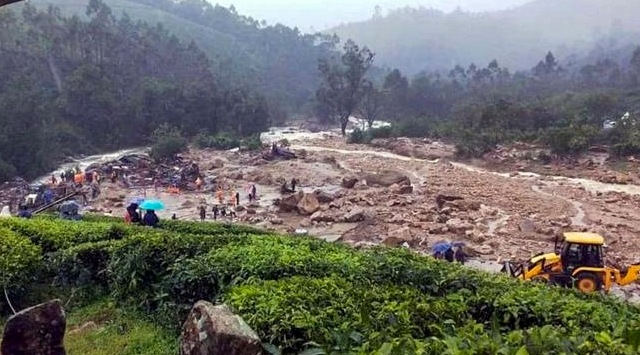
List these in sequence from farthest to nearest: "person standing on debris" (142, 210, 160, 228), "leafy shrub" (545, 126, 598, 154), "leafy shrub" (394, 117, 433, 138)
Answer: "leafy shrub" (394, 117, 433, 138) < "leafy shrub" (545, 126, 598, 154) < "person standing on debris" (142, 210, 160, 228)

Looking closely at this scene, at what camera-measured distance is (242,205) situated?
998 inches

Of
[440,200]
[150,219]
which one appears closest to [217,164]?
[440,200]

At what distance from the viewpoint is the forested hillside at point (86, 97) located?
3606cm

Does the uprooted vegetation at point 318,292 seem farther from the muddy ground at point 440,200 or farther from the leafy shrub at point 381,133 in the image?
the leafy shrub at point 381,133

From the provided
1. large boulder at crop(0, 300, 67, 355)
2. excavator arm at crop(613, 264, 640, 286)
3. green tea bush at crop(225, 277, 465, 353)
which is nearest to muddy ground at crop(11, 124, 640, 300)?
excavator arm at crop(613, 264, 640, 286)

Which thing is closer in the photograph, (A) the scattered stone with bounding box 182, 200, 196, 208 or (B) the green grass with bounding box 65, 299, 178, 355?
(B) the green grass with bounding box 65, 299, 178, 355

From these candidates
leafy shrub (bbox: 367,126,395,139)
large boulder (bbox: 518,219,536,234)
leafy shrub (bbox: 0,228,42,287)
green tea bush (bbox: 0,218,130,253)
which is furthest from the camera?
leafy shrub (bbox: 367,126,395,139)

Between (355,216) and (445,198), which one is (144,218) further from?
(445,198)

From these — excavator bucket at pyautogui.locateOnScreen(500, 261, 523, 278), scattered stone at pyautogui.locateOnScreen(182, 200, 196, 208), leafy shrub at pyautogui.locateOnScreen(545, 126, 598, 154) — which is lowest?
scattered stone at pyautogui.locateOnScreen(182, 200, 196, 208)

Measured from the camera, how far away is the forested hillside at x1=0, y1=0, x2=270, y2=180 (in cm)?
3606

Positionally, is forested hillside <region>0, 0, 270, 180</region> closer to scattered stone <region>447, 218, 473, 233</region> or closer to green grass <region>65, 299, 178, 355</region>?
→ scattered stone <region>447, 218, 473, 233</region>

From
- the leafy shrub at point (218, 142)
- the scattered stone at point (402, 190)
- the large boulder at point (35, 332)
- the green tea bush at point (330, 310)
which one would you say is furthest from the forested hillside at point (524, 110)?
the large boulder at point (35, 332)

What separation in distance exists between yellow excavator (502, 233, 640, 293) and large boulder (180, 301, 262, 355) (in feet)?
29.8

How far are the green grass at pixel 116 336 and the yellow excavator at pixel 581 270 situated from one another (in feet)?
27.3
